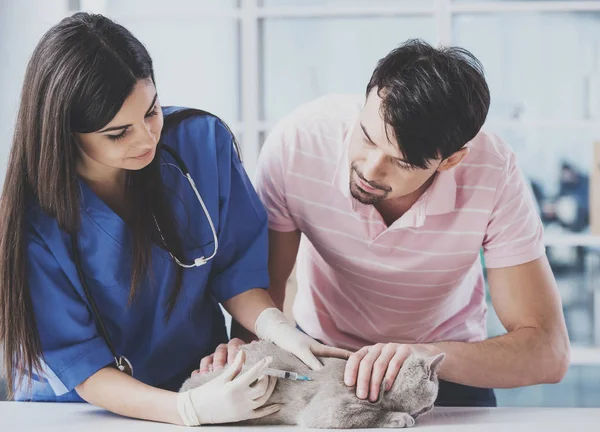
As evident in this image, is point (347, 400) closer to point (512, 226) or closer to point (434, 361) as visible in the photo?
point (434, 361)

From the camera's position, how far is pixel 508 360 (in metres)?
1.55

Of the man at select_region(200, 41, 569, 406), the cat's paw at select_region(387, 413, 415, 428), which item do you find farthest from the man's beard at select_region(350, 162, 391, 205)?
the cat's paw at select_region(387, 413, 415, 428)

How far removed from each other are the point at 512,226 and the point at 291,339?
1.81ft

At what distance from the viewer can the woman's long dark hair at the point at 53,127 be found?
1268 millimetres

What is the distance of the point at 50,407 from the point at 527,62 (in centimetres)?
227

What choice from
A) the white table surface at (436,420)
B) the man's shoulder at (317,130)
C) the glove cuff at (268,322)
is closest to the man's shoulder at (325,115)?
the man's shoulder at (317,130)

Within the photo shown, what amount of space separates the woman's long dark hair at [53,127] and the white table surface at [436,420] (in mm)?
88

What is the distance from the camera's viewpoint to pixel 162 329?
4.87ft

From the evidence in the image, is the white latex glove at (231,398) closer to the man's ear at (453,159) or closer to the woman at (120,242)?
the woman at (120,242)

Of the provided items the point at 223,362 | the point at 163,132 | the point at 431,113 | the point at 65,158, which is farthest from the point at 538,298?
the point at 65,158

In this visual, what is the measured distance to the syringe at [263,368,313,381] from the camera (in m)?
1.22

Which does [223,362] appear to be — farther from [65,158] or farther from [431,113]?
[431,113]

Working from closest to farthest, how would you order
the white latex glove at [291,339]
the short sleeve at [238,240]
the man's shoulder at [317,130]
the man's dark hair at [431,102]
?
the white latex glove at [291,339]
the man's dark hair at [431,102]
the short sleeve at [238,240]
the man's shoulder at [317,130]

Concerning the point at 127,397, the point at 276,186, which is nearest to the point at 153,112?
the point at 276,186
